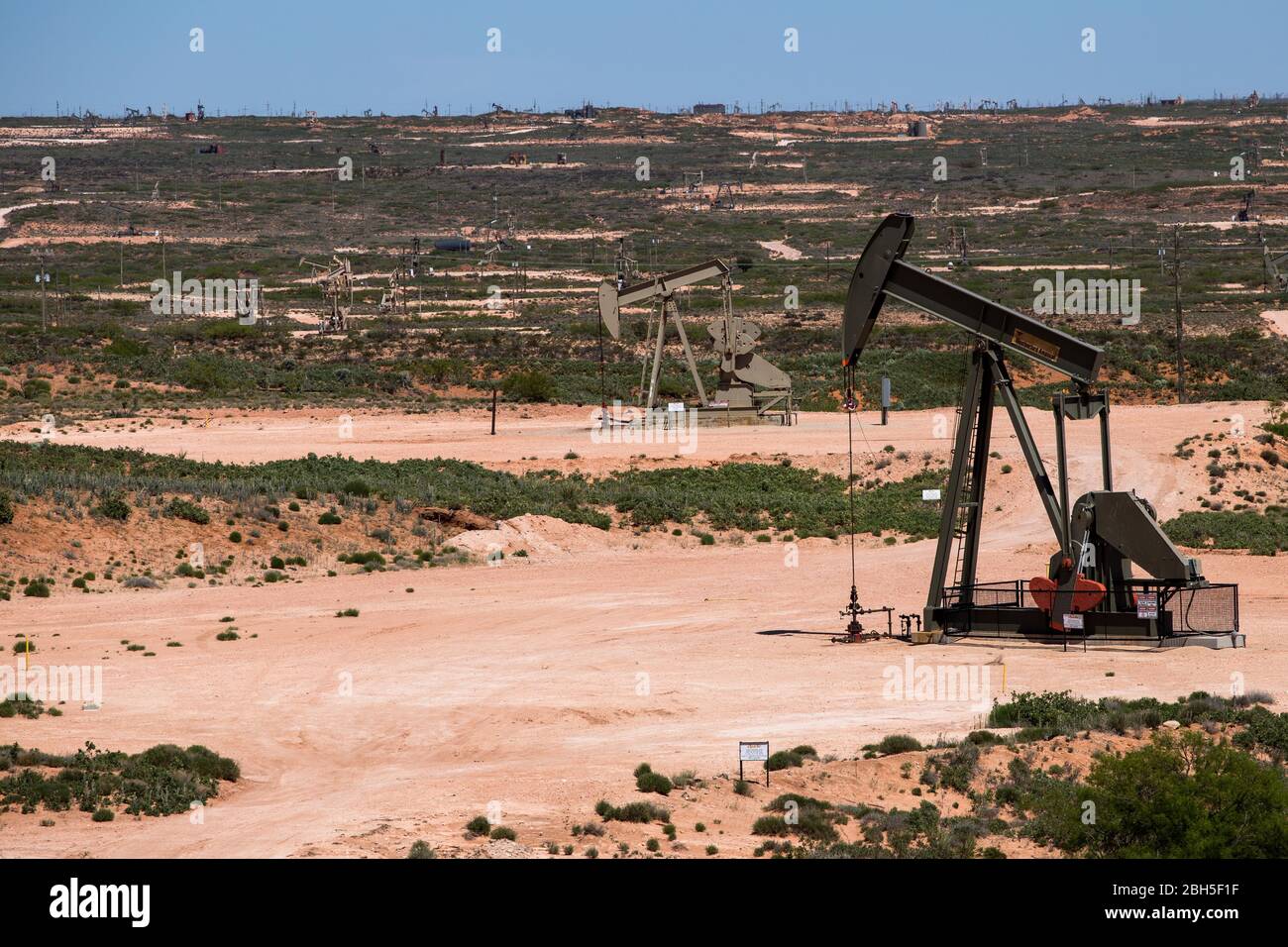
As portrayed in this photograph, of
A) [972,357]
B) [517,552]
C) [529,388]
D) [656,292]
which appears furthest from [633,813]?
[529,388]

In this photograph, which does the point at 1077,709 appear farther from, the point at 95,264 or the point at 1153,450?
the point at 95,264

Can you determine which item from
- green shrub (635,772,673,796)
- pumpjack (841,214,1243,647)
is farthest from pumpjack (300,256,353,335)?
green shrub (635,772,673,796)

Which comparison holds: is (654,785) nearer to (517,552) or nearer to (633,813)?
(633,813)

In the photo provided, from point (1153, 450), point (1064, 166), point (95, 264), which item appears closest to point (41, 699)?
point (1153, 450)

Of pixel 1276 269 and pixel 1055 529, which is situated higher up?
pixel 1276 269

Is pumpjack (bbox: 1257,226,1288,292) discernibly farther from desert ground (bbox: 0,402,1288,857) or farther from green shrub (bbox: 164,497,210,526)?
green shrub (bbox: 164,497,210,526)
